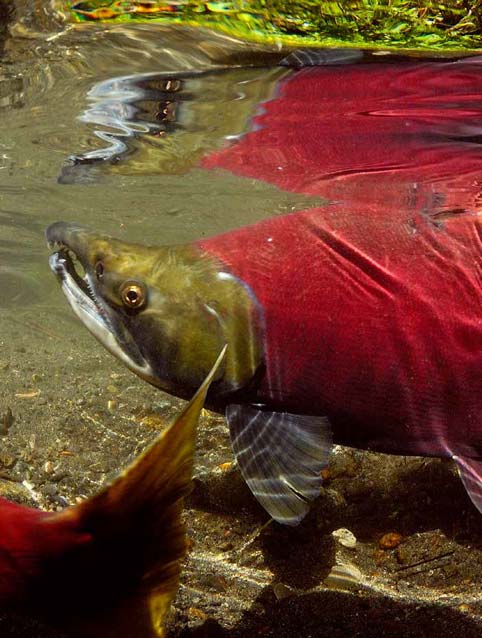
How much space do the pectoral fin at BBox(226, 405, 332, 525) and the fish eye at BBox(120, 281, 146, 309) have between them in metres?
0.88

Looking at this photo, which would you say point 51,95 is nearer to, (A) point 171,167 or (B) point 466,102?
(A) point 171,167

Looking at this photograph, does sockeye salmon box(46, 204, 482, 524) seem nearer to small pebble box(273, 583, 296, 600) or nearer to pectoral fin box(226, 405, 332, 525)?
pectoral fin box(226, 405, 332, 525)

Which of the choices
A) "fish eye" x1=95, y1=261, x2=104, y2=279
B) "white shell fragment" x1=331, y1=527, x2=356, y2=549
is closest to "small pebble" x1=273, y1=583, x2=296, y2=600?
"white shell fragment" x1=331, y1=527, x2=356, y2=549

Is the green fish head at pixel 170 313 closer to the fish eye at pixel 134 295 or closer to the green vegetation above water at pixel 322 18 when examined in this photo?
the fish eye at pixel 134 295

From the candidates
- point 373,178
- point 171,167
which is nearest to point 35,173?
point 171,167

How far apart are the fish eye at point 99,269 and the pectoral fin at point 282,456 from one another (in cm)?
120

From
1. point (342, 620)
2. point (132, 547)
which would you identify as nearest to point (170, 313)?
point (132, 547)

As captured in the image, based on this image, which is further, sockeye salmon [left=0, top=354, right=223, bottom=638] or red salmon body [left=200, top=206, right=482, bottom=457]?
red salmon body [left=200, top=206, right=482, bottom=457]

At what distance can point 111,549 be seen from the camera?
1859mm

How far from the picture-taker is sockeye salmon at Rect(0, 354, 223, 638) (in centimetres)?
176

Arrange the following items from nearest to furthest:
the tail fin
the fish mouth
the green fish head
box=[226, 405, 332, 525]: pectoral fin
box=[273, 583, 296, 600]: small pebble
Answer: the tail fin, box=[226, 405, 332, 525]: pectoral fin, the green fish head, the fish mouth, box=[273, 583, 296, 600]: small pebble

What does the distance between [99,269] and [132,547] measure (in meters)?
2.06

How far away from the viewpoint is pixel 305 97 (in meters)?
6.30

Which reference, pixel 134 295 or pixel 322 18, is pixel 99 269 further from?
pixel 322 18
